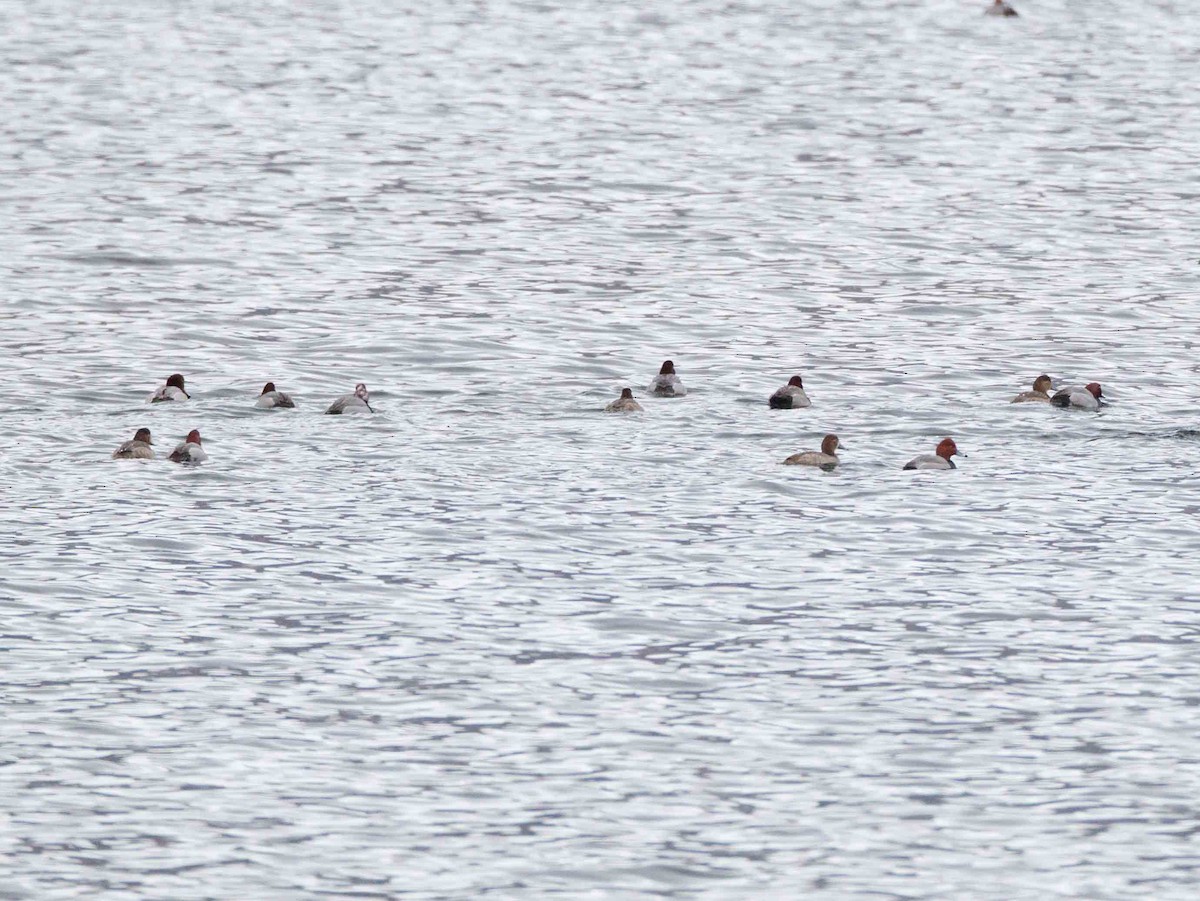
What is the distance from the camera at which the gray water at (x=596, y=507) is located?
16.3 meters

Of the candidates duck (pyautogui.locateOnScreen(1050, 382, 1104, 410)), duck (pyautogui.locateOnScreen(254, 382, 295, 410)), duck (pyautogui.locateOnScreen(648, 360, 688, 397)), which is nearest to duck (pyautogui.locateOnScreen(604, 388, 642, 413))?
duck (pyautogui.locateOnScreen(648, 360, 688, 397))

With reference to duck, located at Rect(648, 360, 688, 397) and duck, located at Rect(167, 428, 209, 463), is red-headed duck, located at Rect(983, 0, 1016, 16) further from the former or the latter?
duck, located at Rect(167, 428, 209, 463)

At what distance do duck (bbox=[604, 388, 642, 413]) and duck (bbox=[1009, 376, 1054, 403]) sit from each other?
5398mm

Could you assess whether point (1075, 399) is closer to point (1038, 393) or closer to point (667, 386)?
point (1038, 393)

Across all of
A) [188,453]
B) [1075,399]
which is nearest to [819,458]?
[1075,399]

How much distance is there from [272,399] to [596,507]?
264 inches

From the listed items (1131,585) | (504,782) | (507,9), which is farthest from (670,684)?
(507,9)

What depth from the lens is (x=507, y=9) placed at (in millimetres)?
71500

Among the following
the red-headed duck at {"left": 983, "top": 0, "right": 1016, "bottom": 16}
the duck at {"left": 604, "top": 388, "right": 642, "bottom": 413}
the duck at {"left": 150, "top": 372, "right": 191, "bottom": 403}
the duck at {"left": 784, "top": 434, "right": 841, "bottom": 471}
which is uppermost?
the red-headed duck at {"left": 983, "top": 0, "right": 1016, "bottom": 16}

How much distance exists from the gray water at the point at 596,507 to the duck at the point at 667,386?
175mm

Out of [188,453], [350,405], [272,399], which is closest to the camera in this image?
[188,453]

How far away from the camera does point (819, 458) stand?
1037 inches

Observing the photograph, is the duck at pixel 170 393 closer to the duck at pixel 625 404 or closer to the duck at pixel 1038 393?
the duck at pixel 625 404

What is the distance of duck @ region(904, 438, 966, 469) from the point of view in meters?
26.1
